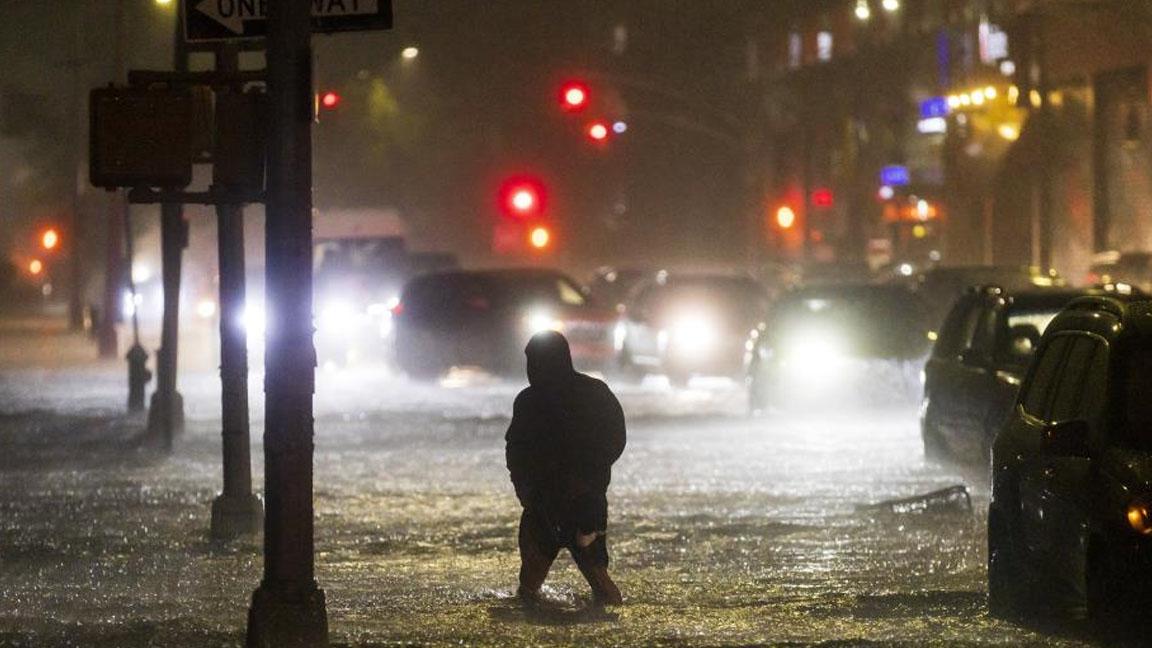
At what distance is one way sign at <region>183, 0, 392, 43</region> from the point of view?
32.3 feet

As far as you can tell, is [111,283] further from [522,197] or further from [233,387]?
[233,387]

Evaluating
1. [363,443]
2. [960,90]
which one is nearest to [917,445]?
[363,443]

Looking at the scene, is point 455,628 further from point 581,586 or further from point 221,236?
point 221,236

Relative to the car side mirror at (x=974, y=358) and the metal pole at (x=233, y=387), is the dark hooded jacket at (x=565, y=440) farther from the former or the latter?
the car side mirror at (x=974, y=358)

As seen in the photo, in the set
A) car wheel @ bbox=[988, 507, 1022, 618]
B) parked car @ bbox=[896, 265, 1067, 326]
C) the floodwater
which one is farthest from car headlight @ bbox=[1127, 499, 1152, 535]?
parked car @ bbox=[896, 265, 1067, 326]

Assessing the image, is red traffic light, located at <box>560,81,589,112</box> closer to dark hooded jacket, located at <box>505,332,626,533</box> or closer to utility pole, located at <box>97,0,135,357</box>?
utility pole, located at <box>97,0,135,357</box>

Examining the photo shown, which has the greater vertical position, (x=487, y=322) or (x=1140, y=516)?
(x=487, y=322)

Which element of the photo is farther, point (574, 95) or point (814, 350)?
point (574, 95)

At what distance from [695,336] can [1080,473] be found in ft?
69.1

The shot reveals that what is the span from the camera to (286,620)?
9.08 meters

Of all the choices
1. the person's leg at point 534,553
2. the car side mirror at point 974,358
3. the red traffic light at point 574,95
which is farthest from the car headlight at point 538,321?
the person's leg at point 534,553

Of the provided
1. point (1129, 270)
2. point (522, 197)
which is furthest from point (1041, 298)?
point (1129, 270)

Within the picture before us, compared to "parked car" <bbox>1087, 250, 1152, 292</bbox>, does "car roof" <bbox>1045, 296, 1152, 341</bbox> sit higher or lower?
lower

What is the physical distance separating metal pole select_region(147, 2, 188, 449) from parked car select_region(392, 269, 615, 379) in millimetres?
10158
